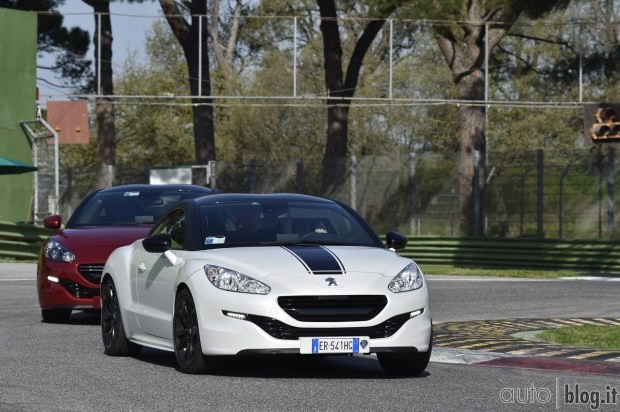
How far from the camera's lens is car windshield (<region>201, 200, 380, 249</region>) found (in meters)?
11.9

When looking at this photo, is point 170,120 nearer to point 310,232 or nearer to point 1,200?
point 1,200

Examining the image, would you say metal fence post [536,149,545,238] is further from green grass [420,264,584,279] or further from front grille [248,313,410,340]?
front grille [248,313,410,340]

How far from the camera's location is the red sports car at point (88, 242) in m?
16.2

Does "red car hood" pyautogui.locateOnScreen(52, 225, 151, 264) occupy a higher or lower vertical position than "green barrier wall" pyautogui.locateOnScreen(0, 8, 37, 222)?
lower

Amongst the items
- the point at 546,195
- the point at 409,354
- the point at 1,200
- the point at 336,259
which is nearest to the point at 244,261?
the point at 336,259

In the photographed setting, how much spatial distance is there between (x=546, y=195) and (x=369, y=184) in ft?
19.5

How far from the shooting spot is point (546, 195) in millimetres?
32688

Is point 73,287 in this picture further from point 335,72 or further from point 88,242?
point 335,72

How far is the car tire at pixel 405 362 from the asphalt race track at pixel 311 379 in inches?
4.2

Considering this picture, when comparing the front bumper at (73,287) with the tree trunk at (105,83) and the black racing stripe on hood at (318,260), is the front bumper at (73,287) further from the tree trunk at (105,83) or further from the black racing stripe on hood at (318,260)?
the tree trunk at (105,83)

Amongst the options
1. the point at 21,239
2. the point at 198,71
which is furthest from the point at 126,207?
Result: the point at 198,71

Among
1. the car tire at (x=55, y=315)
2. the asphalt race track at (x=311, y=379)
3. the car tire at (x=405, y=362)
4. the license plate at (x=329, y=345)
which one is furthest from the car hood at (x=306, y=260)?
the car tire at (x=55, y=315)

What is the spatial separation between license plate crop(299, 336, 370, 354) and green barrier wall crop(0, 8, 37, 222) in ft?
95.9

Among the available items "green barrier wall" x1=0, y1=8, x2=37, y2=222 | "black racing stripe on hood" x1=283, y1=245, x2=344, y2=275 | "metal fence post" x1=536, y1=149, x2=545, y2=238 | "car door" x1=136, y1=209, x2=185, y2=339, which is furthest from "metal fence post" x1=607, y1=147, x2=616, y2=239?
"black racing stripe on hood" x1=283, y1=245, x2=344, y2=275
